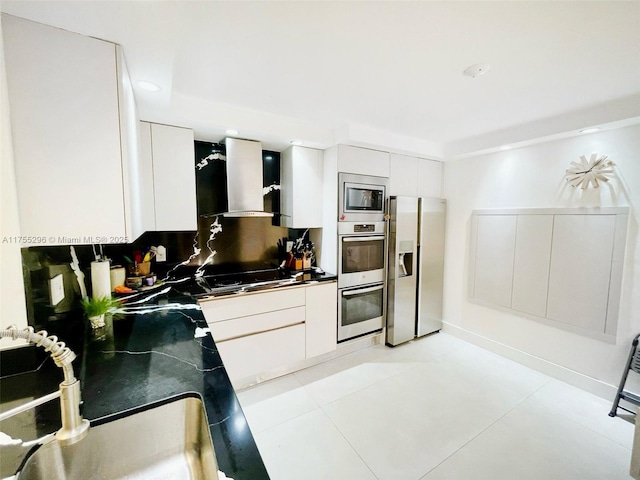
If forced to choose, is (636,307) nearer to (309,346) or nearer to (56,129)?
(309,346)

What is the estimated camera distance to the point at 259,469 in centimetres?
57

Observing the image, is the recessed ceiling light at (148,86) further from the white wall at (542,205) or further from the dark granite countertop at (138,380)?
the white wall at (542,205)

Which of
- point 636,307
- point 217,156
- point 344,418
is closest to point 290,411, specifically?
point 344,418

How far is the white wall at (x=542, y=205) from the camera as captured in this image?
1950 millimetres

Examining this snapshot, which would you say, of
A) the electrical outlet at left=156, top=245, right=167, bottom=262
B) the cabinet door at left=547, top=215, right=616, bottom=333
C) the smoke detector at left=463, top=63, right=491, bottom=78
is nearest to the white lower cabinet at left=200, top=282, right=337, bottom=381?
the electrical outlet at left=156, top=245, right=167, bottom=262

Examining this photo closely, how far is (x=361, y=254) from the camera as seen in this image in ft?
8.78

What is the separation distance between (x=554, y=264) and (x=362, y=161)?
2.02 metres

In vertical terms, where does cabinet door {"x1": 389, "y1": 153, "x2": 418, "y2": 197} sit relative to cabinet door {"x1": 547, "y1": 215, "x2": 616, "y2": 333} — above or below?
above

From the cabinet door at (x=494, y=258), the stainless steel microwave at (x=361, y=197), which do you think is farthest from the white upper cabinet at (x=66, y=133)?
the cabinet door at (x=494, y=258)

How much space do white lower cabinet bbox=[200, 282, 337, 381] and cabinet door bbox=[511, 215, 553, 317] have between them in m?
1.88

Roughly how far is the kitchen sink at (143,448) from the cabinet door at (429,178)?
9.81 feet

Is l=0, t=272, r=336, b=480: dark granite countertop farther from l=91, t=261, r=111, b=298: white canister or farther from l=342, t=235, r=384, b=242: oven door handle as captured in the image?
l=342, t=235, r=384, b=242: oven door handle

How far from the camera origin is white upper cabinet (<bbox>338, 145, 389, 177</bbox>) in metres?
2.50

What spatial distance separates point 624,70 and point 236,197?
2718mm
